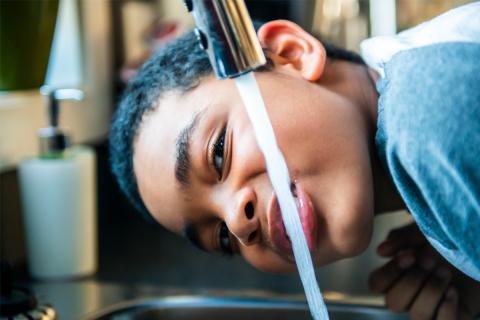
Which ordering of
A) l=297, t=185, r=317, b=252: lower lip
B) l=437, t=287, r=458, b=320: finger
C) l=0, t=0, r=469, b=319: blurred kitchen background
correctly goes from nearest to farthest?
l=297, t=185, r=317, b=252: lower lip
l=437, t=287, r=458, b=320: finger
l=0, t=0, r=469, b=319: blurred kitchen background

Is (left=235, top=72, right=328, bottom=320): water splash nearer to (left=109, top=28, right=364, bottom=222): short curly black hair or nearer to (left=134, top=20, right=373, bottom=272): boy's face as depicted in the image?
(left=134, top=20, right=373, bottom=272): boy's face

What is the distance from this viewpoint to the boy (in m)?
0.54

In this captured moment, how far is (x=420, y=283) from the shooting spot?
828 mm

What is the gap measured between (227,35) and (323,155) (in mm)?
192

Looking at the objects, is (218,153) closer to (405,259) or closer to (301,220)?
(301,220)

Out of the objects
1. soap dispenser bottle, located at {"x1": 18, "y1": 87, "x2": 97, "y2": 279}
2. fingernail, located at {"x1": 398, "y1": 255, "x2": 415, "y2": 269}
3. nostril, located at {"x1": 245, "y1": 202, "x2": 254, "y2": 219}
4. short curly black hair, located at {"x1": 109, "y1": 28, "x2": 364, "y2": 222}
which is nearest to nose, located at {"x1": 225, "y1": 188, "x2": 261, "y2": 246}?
nostril, located at {"x1": 245, "y1": 202, "x2": 254, "y2": 219}

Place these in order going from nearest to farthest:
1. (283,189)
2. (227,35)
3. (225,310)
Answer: (227,35) < (283,189) < (225,310)

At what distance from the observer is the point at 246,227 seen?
677mm

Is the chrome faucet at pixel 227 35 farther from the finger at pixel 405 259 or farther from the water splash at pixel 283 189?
the finger at pixel 405 259

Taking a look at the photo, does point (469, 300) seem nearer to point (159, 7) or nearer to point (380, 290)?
point (380, 290)

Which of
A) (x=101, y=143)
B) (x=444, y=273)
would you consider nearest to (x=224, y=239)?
(x=444, y=273)

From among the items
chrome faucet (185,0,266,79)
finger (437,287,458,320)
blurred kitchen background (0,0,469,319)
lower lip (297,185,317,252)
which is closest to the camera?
chrome faucet (185,0,266,79)

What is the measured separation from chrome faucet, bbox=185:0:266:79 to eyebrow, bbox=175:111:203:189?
17 cm

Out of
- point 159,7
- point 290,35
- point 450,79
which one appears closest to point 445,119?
point 450,79
